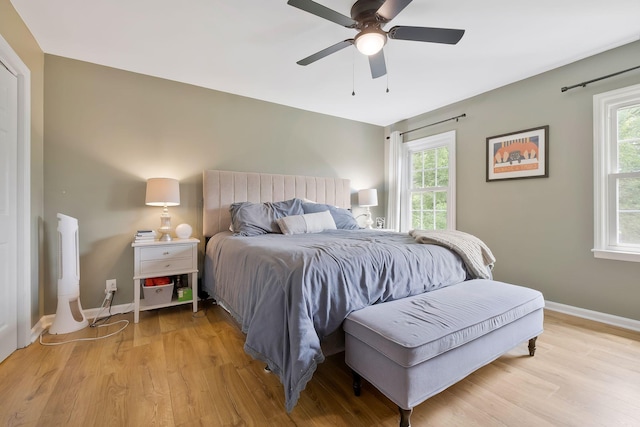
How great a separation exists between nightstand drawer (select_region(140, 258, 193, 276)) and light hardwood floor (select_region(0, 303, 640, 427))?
1.93ft

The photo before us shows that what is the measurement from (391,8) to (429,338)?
1.89m

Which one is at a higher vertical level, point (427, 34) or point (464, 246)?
point (427, 34)

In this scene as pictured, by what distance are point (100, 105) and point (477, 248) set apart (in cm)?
372

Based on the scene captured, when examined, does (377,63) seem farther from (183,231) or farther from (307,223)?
(183,231)

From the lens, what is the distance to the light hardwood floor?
135 centimetres

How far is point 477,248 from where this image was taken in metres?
2.31

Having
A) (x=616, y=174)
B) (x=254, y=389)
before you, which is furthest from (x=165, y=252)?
(x=616, y=174)

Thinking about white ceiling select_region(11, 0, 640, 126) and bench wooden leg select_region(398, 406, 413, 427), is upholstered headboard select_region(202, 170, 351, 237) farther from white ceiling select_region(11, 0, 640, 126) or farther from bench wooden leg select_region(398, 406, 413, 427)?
bench wooden leg select_region(398, 406, 413, 427)

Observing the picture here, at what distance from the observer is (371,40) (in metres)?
1.89

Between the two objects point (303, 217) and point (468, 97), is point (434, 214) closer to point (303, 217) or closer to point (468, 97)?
point (468, 97)

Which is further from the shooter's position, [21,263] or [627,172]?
[627,172]

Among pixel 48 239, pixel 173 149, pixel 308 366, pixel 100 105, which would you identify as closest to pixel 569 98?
pixel 308 366

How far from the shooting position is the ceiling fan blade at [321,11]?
5.19 ft

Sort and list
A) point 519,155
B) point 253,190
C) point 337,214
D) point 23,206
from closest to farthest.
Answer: point 23,206 → point 519,155 → point 253,190 → point 337,214
